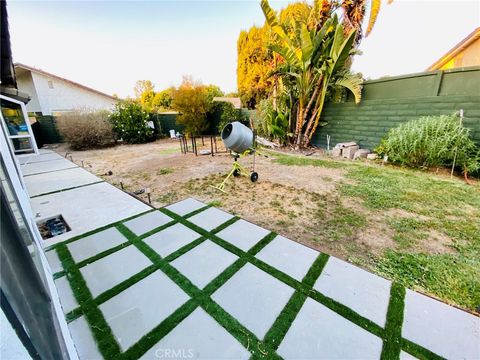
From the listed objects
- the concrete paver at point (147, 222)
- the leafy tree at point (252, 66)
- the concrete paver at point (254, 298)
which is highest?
the leafy tree at point (252, 66)

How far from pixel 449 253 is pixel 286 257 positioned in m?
2.01

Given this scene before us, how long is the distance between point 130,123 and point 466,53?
686 inches

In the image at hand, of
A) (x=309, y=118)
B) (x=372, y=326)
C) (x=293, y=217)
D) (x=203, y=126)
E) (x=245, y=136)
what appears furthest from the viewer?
(x=203, y=126)

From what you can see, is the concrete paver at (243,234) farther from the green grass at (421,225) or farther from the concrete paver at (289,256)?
the green grass at (421,225)

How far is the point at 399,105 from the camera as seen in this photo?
6.06 m

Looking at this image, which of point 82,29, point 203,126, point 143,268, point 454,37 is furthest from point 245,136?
point 454,37

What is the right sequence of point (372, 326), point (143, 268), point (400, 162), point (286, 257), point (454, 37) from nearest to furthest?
point (372, 326)
point (143, 268)
point (286, 257)
point (400, 162)
point (454, 37)

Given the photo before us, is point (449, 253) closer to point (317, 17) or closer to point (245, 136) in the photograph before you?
point (245, 136)

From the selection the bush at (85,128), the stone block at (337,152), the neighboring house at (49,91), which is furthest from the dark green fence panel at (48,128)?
the stone block at (337,152)

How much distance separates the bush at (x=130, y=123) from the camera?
1107 cm

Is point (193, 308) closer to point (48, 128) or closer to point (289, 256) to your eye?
point (289, 256)

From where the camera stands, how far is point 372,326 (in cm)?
161

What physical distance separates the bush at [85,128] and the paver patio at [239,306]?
9.62 m

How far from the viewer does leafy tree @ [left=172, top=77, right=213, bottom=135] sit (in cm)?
1126
